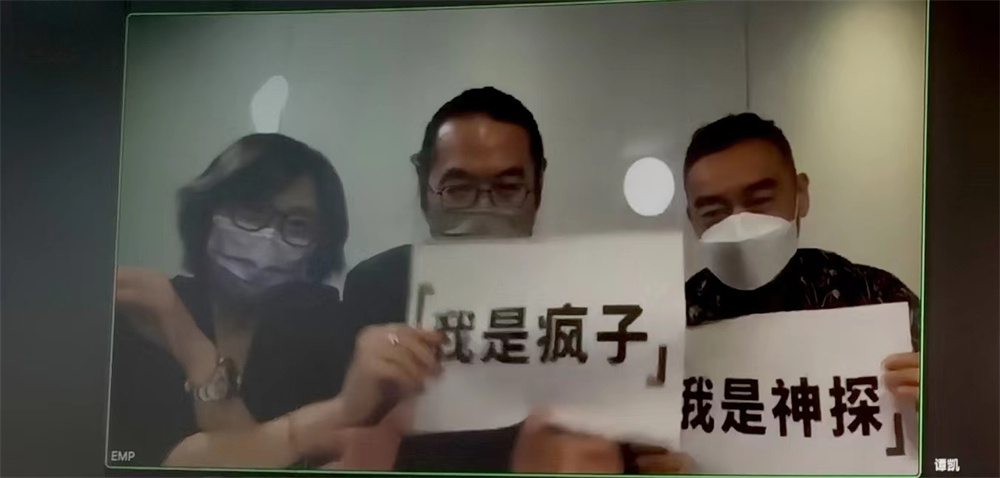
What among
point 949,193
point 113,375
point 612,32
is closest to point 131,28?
point 113,375

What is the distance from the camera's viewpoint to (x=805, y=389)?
1.32 meters

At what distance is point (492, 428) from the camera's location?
1358 millimetres

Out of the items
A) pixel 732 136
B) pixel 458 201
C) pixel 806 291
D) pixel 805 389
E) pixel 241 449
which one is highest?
pixel 732 136

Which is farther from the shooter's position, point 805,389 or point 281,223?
point 281,223

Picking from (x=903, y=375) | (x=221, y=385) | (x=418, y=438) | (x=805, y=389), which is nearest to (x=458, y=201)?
(x=418, y=438)

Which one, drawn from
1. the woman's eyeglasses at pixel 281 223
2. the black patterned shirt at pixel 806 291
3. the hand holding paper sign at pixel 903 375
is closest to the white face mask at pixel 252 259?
the woman's eyeglasses at pixel 281 223

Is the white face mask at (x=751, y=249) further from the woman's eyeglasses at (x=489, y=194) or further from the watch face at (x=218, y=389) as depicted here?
the watch face at (x=218, y=389)

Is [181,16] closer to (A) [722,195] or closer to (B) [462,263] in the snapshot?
(B) [462,263]

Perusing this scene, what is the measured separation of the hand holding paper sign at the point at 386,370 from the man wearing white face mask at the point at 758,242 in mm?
417

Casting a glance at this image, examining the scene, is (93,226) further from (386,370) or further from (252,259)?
(386,370)

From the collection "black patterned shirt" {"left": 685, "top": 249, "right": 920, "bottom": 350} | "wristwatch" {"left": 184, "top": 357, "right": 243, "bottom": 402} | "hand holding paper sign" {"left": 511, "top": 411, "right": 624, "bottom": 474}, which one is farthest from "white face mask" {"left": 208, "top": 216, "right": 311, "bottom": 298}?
"black patterned shirt" {"left": 685, "top": 249, "right": 920, "bottom": 350}

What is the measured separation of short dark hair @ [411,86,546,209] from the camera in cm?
140

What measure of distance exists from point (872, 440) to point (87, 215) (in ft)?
4.23

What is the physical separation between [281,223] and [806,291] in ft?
2.71
